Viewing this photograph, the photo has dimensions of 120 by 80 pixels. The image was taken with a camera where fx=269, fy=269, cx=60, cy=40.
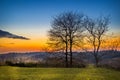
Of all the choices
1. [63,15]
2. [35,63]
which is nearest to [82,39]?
[63,15]

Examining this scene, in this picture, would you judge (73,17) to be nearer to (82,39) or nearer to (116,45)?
(82,39)

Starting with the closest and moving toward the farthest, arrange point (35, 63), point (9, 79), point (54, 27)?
point (9, 79), point (35, 63), point (54, 27)

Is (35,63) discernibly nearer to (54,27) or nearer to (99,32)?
(54,27)

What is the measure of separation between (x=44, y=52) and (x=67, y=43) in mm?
2139

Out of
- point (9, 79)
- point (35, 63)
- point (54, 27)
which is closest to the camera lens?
point (9, 79)

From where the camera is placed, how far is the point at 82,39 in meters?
23.8

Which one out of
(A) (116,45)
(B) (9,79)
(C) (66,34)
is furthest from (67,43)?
(B) (9,79)

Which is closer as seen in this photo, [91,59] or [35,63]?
[35,63]

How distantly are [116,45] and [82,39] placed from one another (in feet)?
9.83

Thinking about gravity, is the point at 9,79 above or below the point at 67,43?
below

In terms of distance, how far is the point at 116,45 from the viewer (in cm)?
2338

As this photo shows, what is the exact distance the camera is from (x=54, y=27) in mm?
23000

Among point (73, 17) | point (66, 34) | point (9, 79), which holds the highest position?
point (73, 17)

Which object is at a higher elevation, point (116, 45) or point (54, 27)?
point (54, 27)
